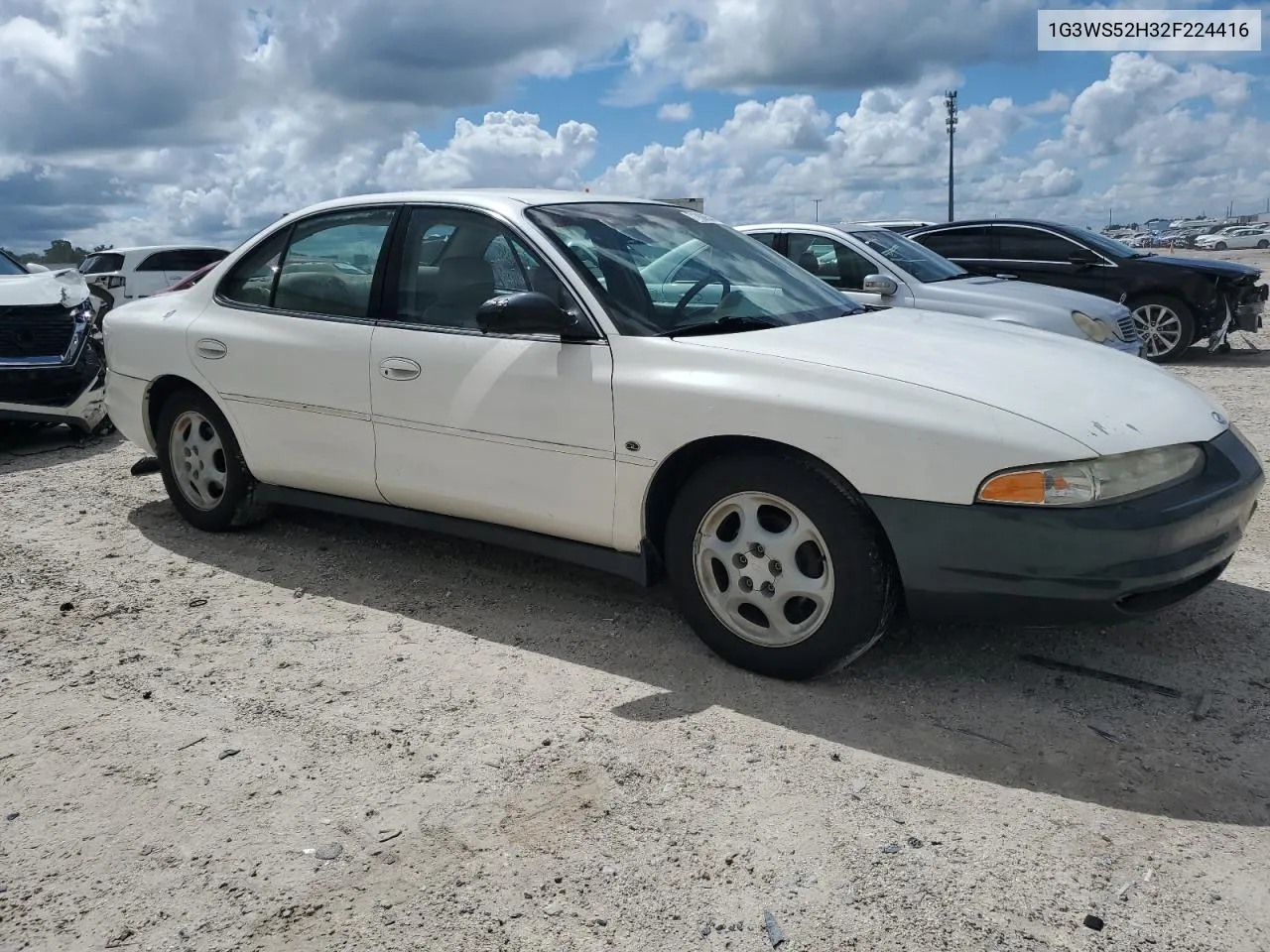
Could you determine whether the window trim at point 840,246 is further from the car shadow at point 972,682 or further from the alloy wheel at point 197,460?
the alloy wheel at point 197,460

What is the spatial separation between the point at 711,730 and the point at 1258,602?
94.9 inches

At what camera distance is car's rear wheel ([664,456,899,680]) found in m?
3.33

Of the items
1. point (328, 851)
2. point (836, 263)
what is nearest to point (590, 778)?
point (328, 851)

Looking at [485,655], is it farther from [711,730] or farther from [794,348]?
[794,348]

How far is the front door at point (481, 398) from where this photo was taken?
151 inches

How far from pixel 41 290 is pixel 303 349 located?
15.1ft

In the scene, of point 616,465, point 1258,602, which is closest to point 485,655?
point 616,465

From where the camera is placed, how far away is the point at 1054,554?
10.1 ft

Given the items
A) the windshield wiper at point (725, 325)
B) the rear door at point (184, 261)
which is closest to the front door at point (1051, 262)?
the windshield wiper at point (725, 325)

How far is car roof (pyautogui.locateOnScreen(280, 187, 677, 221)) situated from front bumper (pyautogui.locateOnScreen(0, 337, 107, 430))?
3846mm

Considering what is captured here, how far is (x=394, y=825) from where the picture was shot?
9.27ft

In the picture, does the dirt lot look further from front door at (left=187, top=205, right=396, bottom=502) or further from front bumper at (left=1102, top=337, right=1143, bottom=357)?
front bumper at (left=1102, top=337, right=1143, bottom=357)

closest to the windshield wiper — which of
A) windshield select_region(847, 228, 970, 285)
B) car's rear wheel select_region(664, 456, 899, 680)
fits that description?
car's rear wheel select_region(664, 456, 899, 680)

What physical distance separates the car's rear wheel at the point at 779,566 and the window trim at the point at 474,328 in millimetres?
717
